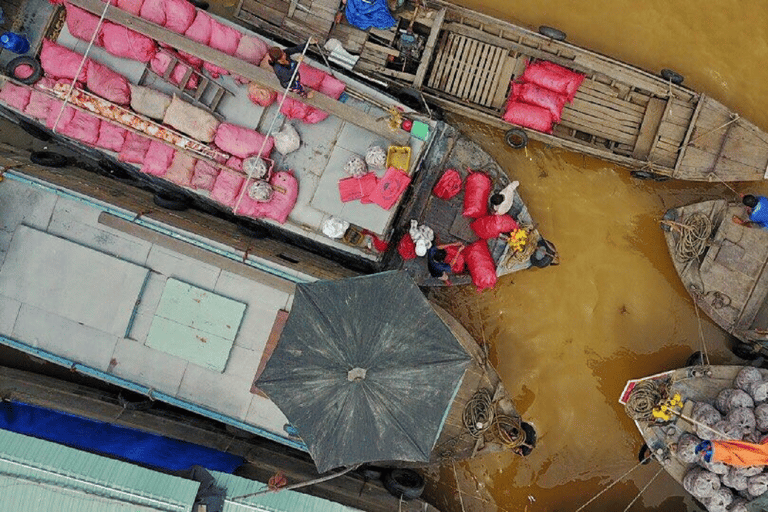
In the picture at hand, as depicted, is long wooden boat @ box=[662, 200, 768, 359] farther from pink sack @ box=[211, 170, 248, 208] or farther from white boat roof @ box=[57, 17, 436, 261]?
pink sack @ box=[211, 170, 248, 208]

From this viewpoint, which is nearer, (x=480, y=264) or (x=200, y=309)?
(x=200, y=309)

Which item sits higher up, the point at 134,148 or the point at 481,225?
the point at 481,225

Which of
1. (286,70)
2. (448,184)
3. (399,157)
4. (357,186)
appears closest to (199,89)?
(286,70)

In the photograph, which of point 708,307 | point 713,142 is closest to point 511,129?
point 713,142

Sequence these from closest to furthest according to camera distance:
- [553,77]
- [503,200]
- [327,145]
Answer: [327,145], [503,200], [553,77]

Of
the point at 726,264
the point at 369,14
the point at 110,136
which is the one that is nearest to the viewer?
→ the point at 110,136

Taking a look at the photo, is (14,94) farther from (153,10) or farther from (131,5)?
(153,10)

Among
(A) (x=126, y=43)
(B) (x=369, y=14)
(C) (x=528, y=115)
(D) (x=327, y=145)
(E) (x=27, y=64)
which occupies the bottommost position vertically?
(E) (x=27, y=64)
